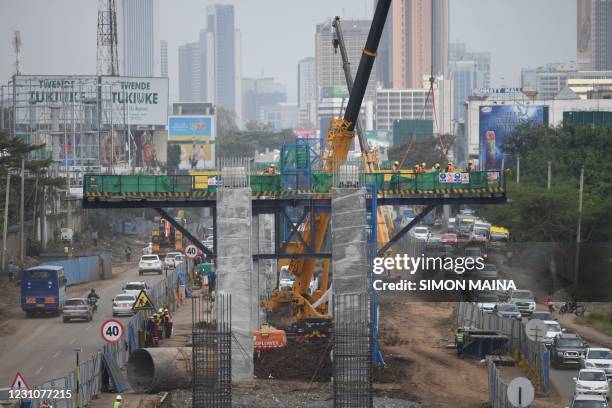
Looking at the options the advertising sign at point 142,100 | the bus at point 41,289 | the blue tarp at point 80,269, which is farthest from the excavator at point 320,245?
the advertising sign at point 142,100

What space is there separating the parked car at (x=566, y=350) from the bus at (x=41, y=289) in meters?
24.9

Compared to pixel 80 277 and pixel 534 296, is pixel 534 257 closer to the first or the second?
pixel 534 296

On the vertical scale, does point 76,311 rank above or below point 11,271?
below

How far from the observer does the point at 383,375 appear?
4697 cm

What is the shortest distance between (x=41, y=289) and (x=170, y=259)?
28611mm

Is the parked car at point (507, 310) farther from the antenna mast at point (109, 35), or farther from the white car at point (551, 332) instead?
the antenna mast at point (109, 35)

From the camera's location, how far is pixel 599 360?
44.8 meters

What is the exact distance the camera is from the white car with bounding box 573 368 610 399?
39969mm

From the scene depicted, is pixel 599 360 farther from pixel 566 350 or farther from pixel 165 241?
pixel 165 241

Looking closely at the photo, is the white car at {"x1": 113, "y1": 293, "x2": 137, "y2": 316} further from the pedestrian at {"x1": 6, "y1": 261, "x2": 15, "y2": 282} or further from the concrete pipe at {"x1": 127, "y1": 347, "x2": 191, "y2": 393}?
the concrete pipe at {"x1": 127, "y1": 347, "x2": 191, "y2": 393}

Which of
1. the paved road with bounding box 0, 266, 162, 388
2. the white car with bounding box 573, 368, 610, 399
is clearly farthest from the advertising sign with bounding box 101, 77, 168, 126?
the white car with bounding box 573, 368, 610, 399

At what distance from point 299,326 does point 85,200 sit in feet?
29.7

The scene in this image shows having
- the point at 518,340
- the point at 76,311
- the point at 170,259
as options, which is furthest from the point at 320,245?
the point at 170,259

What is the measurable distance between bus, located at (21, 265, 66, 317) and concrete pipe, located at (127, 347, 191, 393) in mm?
22163
